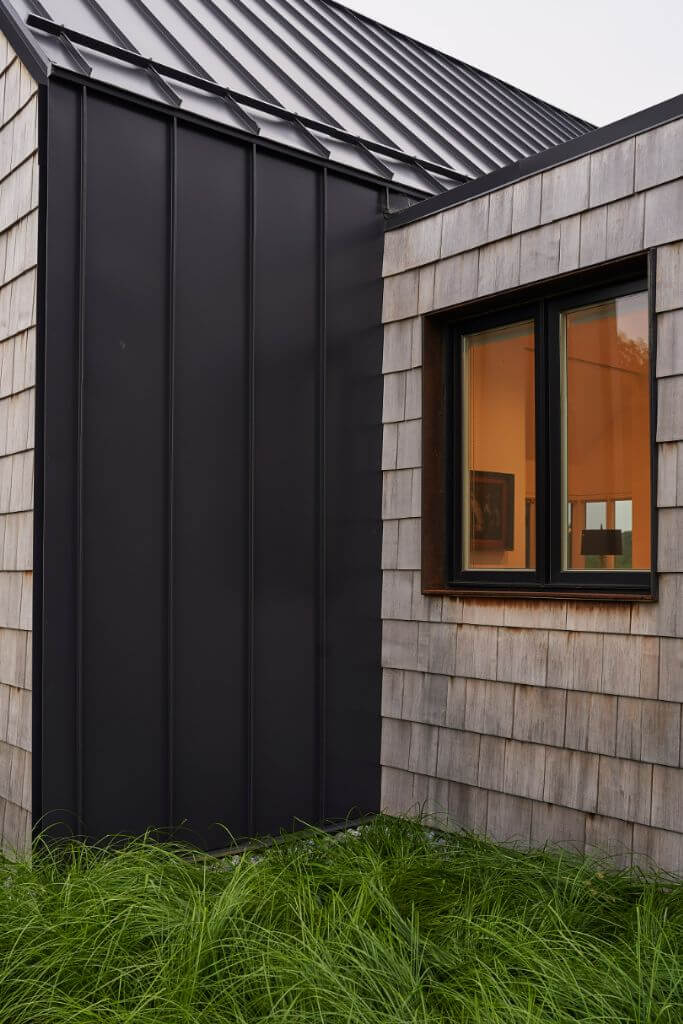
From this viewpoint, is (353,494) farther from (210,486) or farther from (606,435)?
(606,435)

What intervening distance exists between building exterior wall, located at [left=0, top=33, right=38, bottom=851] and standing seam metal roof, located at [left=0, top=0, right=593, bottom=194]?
0.34m

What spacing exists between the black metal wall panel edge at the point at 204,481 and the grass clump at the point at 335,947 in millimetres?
774

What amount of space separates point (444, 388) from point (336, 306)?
0.69m

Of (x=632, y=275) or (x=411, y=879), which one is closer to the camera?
(x=411, y=879)

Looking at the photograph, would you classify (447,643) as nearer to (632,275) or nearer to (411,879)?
(411,879)

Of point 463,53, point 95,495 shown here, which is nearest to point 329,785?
point 95,495

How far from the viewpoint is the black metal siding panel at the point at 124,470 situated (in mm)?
3488

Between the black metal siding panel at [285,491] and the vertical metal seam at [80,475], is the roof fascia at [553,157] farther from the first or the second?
the vertical metal seam at [80,475]

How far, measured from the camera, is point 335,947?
230 cm

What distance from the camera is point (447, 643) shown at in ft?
13.5

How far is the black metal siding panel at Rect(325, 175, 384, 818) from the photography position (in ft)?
14.1

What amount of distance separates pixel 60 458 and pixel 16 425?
1.13 ft

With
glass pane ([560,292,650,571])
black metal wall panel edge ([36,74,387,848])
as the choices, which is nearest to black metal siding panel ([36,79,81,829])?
black metal wall panel edge ([36,74,387,848])

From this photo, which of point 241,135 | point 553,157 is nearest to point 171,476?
point 241,135
